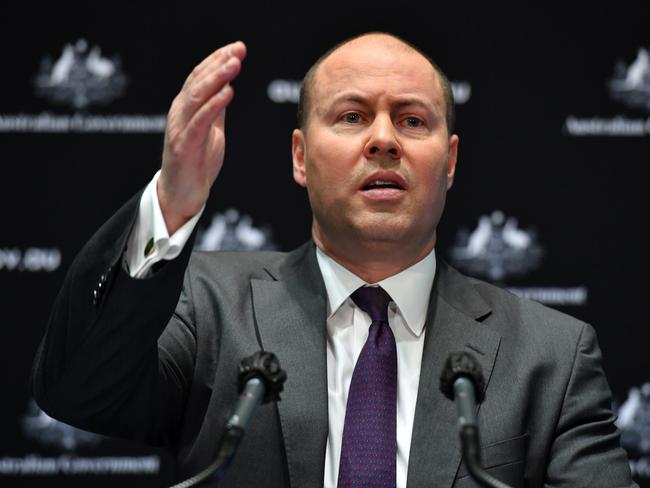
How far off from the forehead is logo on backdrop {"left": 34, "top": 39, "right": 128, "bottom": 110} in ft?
3.89

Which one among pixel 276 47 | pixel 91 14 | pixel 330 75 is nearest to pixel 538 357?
pixel 330 75

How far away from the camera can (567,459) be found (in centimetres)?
227

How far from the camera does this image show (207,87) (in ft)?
5.91

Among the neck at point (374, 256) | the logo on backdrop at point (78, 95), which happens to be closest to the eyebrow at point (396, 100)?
the neck at point (374, 256)

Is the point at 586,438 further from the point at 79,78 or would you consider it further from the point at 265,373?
the point at 79,78

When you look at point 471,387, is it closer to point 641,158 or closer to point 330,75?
point 330,75

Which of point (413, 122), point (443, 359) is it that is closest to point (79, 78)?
point (413, 122)

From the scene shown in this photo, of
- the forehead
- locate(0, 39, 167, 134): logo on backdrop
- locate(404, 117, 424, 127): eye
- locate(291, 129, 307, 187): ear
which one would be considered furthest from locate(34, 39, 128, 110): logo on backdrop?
locate(404, 117, 424, 127): eye

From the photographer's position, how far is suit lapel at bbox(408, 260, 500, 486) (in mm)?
2217

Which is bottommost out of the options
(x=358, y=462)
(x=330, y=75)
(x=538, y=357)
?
(x=358, y=462)

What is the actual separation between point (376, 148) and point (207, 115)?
0.68 m

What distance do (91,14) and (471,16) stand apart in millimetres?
1359

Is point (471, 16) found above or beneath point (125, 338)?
above

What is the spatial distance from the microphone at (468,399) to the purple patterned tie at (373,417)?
0.51 meters
